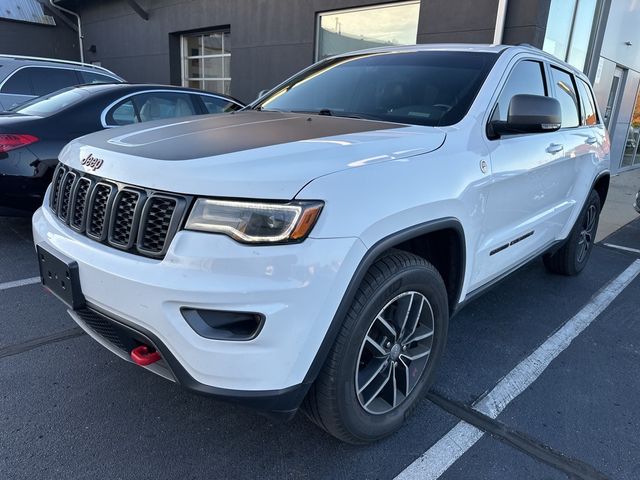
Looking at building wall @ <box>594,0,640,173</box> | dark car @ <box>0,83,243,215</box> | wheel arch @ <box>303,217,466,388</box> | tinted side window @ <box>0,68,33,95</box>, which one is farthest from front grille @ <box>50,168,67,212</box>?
building wall @ <box>594,0,640,173</box>

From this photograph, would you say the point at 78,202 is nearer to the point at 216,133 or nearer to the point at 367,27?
the point at 216,133

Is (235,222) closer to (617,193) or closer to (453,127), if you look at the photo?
(453,127)

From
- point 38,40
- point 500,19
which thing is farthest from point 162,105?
point 38,40

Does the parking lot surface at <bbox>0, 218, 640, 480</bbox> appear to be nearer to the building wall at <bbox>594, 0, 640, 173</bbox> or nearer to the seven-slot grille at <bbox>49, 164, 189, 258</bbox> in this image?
the seven-slot grille at <bbox>49, 164, 189, 258</bbox>

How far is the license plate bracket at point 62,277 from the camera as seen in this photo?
193 centimetres

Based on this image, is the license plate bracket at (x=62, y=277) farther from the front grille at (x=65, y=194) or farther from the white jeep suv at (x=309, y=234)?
the front grille at (x=65, y=194)

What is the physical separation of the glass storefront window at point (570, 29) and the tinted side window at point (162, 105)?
5.45m

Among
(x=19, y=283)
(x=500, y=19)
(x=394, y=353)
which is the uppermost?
(x=500, y=19)

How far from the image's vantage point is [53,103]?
481cm

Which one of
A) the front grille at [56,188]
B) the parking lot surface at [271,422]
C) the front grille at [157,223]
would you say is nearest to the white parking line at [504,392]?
the parking lot surface at [271,422]

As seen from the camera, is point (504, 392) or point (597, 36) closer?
point (504, 392)

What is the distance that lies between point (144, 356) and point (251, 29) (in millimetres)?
10656

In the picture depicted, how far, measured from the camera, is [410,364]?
2.37 metres

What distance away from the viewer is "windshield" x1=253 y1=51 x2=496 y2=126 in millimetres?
2680
